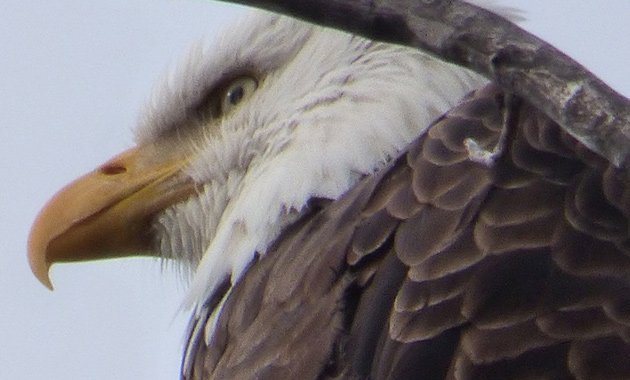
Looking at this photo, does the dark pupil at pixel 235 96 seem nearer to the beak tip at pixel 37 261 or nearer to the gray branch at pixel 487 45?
the beak tip at pixel 37 261

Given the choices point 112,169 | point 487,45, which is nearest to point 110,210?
point 112,169

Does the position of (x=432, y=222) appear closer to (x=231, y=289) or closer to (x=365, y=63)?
(x=231, y=289)

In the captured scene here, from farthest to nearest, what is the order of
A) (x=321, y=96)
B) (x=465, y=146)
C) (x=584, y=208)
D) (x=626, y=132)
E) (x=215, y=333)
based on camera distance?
Result: (x=321, y=96), (x=215, y=333), (x=465, y=146), (x=584, y=208), (x=626, y=132)

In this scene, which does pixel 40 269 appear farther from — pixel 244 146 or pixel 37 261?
pixel 244 146

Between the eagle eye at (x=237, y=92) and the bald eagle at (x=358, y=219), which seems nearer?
the bald eagle at (x=358, y=219)

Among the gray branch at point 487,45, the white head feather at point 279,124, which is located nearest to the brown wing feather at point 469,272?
the white head feather at point 279,124

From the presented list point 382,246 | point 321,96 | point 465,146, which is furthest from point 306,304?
point 321,96
